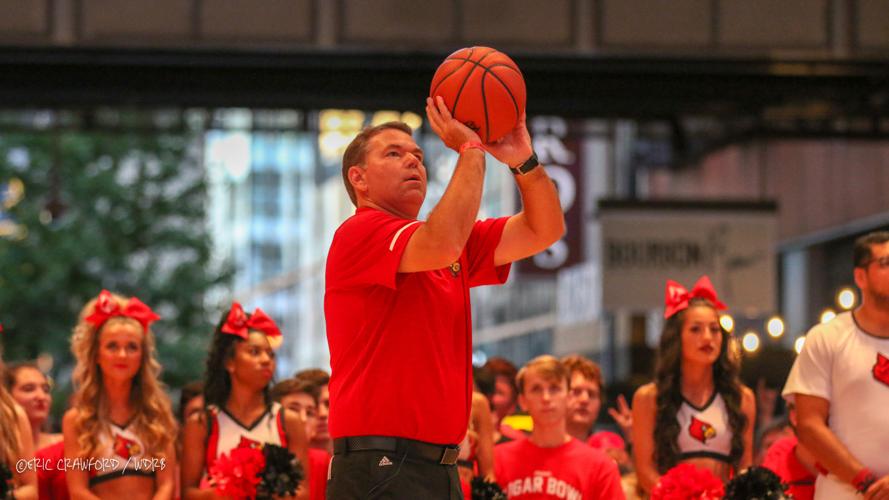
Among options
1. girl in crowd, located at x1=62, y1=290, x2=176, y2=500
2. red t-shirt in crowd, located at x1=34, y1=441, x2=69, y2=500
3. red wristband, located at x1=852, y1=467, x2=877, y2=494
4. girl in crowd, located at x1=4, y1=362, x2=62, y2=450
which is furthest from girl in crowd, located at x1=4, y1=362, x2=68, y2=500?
red wristband, located at x1=852, y1=467, x2=877, y2=494

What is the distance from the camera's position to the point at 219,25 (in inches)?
595

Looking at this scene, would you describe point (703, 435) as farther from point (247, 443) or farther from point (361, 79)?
point (361, 79)

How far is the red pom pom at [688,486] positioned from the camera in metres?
7.44

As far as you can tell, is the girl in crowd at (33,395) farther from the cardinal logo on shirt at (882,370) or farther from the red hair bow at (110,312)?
the cardinal logo on shirt at (882,370)

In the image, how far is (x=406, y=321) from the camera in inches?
198

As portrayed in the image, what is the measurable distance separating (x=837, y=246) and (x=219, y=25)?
11.5 meters

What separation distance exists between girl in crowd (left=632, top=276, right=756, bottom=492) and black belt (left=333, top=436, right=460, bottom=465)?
11.2 ft

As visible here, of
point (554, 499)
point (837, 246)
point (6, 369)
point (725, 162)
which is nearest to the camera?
point (554, 499)

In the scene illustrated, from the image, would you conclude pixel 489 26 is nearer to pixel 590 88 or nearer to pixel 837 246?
pixel 590 88

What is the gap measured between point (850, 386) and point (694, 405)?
1.56 m

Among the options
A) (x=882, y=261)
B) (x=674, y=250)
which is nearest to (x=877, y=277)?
(x=882, y=261)

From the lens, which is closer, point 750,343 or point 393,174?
point 393,174

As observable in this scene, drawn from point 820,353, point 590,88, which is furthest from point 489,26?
point 820,353

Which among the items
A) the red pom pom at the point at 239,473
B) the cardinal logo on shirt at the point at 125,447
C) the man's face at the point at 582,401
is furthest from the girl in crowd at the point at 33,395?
the man's face at the point at 582,401
